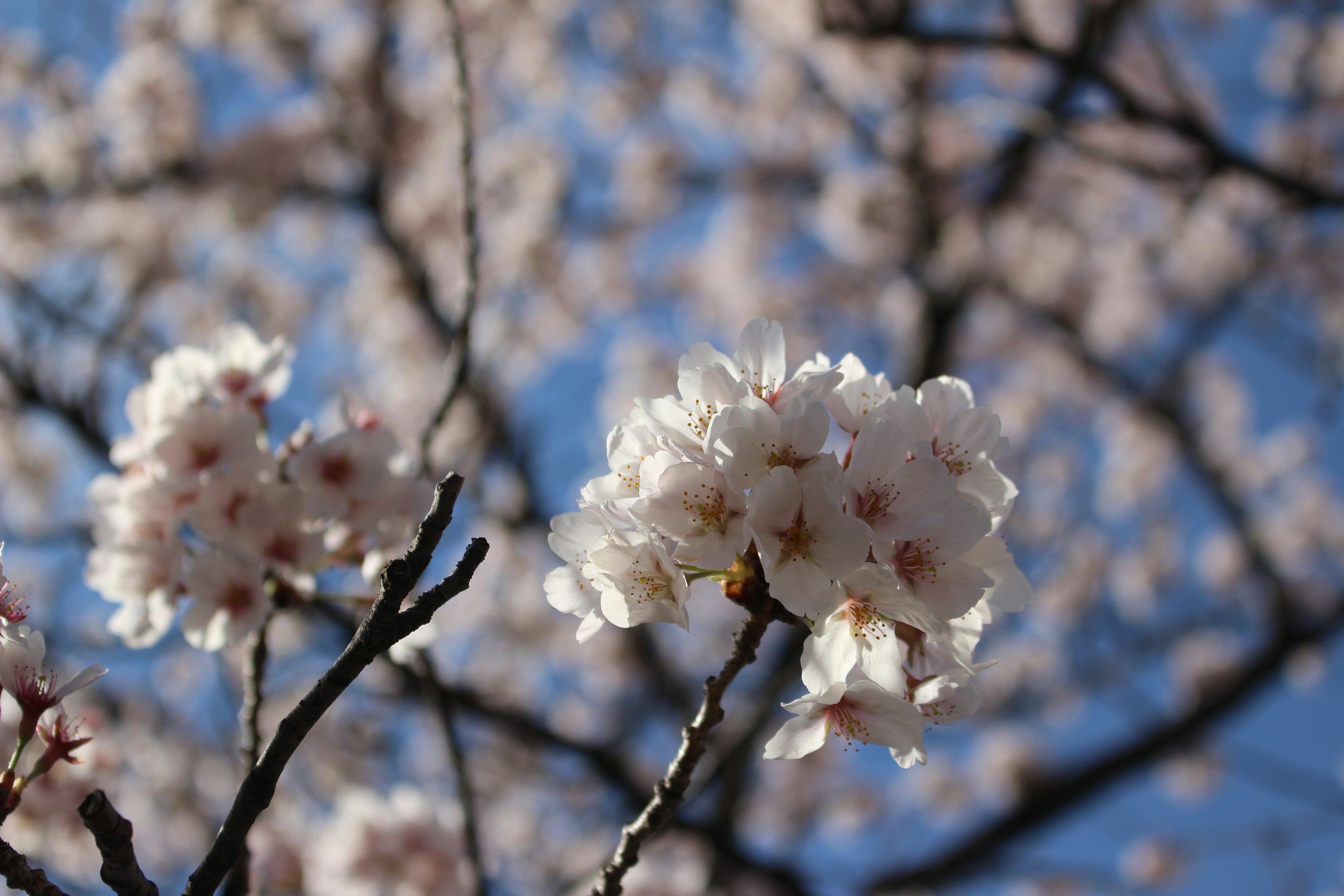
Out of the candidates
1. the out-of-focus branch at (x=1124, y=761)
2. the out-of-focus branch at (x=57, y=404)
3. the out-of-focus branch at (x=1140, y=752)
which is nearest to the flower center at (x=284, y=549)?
the out-of-focus branch at (x=57, y=404)

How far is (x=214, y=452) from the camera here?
1607mm

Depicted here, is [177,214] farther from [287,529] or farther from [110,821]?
[110,821]

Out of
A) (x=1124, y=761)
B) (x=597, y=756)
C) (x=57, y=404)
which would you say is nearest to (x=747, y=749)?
(x=597, y=756)

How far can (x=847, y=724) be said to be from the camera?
1066mm

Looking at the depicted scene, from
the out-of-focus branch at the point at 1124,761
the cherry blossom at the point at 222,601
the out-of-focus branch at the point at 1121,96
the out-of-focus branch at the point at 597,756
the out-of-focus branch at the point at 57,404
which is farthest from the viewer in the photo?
the out-of-focus branch at the point at 1124,761

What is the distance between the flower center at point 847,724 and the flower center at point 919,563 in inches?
6.1

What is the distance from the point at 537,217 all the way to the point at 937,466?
29.4 feet

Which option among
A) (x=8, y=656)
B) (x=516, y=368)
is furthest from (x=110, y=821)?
(x=516, y=368)

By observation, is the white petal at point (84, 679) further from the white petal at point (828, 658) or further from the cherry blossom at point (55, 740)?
the white petal at point (828, 658)

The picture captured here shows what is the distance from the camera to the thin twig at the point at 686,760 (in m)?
1.01

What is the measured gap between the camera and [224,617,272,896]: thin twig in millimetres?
1339

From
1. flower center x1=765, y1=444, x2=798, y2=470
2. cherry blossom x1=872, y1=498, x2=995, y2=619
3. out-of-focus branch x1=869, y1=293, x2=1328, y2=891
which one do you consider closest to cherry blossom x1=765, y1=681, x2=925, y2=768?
cherry blossom x1=872, y1=498, x2=995, y2=619

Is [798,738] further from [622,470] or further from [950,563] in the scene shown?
[622,470]

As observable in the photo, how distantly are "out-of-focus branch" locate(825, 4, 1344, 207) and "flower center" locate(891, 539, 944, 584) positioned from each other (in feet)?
7.91
